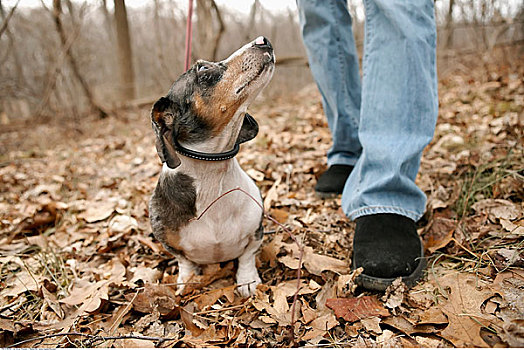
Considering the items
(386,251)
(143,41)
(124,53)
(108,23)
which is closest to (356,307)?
(386,251)

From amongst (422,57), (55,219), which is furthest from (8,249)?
(422,57)

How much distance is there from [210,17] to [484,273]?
696cm

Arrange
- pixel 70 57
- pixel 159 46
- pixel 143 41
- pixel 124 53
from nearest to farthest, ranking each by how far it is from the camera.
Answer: pixel 70 57, pixel 159 46, pixel 124 53, pixel 143 41

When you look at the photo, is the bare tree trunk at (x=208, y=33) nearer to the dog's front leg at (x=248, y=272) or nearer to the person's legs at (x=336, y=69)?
the person's legs at (x=336, y=69)

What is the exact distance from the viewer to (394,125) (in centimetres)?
191

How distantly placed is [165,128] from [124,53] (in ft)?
32.5

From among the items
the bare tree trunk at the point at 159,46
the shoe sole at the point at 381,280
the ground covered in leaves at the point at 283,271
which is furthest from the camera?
the bare tree trunk at the point at 159,46

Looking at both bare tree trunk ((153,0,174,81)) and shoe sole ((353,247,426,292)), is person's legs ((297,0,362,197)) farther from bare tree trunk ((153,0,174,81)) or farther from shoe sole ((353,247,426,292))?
bare tree trunk ((153,0,174,81))

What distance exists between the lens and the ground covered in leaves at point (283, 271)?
158 centimetres

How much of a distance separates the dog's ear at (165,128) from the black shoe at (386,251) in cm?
100

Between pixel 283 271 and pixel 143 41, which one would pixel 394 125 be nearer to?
pixel 283 271

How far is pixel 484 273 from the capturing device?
171 cm

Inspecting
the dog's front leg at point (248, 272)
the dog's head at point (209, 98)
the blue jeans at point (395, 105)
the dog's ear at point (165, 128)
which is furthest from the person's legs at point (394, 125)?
the dog's ear at point (165, 128)

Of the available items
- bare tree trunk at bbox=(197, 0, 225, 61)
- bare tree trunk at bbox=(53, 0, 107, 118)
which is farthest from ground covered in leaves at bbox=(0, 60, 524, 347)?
bare tree trunk at bbox=(53, 0, 107, 118)
